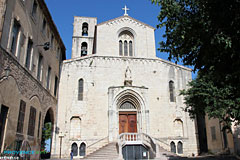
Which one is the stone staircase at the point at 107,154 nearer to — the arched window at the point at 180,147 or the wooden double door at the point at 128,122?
the wooden double door at the point at 128,122

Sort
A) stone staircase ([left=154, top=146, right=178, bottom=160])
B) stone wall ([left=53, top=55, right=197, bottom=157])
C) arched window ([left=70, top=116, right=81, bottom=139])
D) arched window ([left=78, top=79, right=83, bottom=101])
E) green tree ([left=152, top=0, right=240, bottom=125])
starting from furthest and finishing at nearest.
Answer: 1. arched window ([left=78, top=79, right=83, bottom=101])
2. stone wall ([left=53, top=55, right=197, bottom=157])
3. arched window ([left=70, top=116, right=81, bottom=139])
4. stone staircase ([left=154, top=146, right=178, bottom=160])
5. green tree ([left=152, top=0, right=240, bottom=125])

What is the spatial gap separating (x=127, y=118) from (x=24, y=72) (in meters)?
11.3

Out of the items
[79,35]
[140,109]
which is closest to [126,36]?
[140,109]

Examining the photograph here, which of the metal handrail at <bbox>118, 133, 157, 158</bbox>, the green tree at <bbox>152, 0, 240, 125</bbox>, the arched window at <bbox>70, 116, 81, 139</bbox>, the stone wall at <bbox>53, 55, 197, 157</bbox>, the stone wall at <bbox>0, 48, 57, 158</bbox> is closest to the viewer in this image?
the green tree at <bbox>152, 0, 240, 125</bbox>

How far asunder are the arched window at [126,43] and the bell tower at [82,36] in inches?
502

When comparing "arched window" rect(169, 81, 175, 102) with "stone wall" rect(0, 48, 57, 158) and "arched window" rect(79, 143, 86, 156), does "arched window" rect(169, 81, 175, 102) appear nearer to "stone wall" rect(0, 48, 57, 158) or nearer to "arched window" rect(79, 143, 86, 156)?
"arched window" rect(79, 143, 86, 156)

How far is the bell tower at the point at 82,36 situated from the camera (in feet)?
117

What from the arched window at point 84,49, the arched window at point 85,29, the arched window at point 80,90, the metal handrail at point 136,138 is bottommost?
the metal handrail at point 136,138

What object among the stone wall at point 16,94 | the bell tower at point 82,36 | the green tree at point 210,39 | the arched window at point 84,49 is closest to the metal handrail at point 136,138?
the stone wall at point 16,94

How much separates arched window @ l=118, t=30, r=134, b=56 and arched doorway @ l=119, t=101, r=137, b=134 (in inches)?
219

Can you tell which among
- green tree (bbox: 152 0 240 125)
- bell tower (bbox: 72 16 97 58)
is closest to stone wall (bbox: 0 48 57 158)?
green tree (bbox: 152 0 240 125)

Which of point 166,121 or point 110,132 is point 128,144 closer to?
point 110,132

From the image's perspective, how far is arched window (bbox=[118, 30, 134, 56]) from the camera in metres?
23.4

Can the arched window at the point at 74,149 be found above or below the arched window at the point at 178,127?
below
